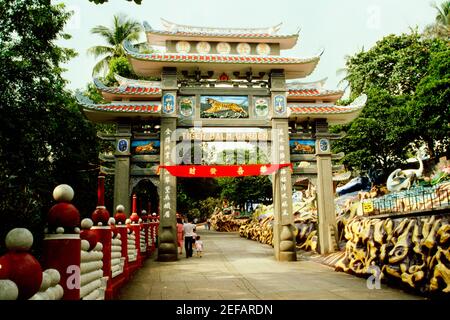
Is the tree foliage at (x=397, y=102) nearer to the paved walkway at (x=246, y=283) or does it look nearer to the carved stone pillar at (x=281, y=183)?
the carved stone pillar at (x=281, y=183)

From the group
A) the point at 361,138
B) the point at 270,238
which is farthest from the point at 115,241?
the point at 361,138

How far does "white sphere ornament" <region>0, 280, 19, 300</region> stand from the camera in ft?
6.11

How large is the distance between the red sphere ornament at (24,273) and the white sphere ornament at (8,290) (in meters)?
0.12

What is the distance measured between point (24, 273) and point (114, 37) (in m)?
25.1

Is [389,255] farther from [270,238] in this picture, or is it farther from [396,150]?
[396,150]

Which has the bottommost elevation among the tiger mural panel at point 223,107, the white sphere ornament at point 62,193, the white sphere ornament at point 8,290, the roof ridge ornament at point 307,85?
the white sphere ornament at point 8,290

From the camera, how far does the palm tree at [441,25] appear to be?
83.4ft

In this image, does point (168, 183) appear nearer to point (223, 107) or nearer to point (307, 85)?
point (223, 107)

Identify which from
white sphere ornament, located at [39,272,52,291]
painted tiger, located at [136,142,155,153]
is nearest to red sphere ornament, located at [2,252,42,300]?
white sphere ornament, located at [39,272,52,291]

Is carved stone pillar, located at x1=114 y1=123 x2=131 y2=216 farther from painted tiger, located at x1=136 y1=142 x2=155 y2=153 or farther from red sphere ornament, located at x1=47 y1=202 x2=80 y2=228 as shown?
red sphere ornament, located at x1=47 y1=202 x2=80 y2=228

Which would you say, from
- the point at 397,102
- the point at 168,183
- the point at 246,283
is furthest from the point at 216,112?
the point at 397,102

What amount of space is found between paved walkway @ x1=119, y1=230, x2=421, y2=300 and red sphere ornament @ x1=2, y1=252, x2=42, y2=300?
4.20 m

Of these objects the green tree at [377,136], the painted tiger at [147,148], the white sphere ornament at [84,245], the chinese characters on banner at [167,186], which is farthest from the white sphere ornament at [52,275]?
the green tree at [377,136]

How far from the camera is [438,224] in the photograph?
597 cm
